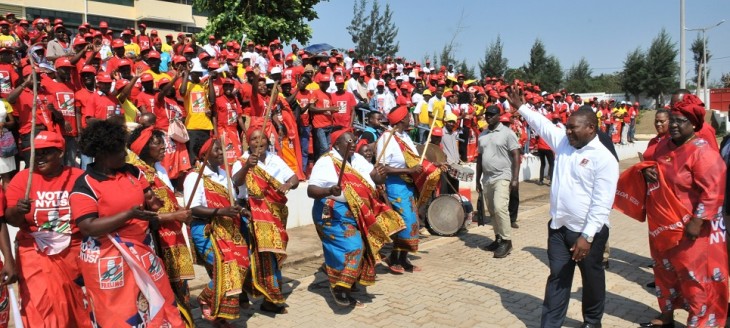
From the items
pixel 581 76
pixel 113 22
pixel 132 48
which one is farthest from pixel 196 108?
pixel 581 76

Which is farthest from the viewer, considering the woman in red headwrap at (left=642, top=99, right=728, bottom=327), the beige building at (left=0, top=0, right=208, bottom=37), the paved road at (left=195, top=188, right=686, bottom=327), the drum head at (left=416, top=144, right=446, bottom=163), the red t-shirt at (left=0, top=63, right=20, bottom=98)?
the beige building at (left=0, top=0, right=208, bottom=37)

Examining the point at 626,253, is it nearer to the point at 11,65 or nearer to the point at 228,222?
the point at 228,222

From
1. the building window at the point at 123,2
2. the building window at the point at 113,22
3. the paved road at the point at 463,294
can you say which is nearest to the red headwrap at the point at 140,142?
the paved road at the point at 463,294

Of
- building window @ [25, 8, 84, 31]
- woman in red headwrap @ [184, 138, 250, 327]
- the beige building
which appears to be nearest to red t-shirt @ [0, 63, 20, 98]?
woman in red headwrap @ [184, 138, 250, 327]

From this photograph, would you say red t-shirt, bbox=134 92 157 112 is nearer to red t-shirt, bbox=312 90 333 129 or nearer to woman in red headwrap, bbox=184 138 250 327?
red t-shirt, bbox=312 90 333 129

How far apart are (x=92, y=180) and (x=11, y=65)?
20.4 ft

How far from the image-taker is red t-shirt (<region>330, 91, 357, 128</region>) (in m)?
11.8

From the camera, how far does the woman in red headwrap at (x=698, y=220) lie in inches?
195

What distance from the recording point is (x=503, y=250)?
8203 mm

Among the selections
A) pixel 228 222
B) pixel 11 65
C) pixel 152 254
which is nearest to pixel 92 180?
pixel 152 254

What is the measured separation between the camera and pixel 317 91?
1162 cm

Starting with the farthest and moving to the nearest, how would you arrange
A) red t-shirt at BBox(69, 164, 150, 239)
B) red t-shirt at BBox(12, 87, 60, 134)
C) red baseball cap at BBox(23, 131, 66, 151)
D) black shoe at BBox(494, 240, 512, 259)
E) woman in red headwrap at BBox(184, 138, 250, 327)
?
black shoe at BBox(494, 240, 512, 259), red t-shirt at BBox(12, 87, 60, 134), woman in red headwrap at BBox(184, 138, 250, 327), red baseball cap at BBox(23, 131, 66, 151), red t-shirt at BBox(69, 164, 150, 239)

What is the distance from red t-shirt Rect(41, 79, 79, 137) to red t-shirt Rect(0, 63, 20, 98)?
2.22ft

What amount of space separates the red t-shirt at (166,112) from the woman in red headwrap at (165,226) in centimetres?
437
